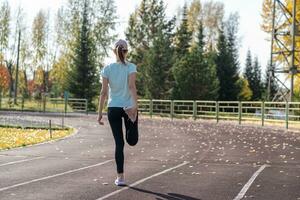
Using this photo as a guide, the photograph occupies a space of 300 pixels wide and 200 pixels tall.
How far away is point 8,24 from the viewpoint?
73.1 metres

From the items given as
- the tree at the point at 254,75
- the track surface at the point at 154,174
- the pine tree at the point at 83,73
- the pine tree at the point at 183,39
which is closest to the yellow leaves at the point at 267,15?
the pine tree at the point at 83,73

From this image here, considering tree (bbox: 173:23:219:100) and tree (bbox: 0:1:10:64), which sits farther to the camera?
tree (bbox: 0:1:10:64)

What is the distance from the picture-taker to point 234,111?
117ft

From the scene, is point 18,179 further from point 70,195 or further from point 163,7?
point 163,7

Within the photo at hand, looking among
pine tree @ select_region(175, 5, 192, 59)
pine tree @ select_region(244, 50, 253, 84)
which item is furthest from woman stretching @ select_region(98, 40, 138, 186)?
pine tree @ select_region(244, 50, 253, 84)

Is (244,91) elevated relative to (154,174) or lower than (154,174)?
elevated

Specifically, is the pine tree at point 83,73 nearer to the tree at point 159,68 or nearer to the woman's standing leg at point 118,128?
the tree at point 159,68

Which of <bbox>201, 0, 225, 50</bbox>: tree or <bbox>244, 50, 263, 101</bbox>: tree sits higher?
<bbox>201, 0, 225, 50</bbox>: tree

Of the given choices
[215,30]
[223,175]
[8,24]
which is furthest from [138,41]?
[223,175]

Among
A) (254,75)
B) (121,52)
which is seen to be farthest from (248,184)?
(254,75)

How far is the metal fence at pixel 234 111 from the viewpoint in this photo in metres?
28.5

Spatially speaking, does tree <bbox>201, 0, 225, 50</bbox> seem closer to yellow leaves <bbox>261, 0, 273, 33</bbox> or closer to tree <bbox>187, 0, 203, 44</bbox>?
tree <bbox>187, 0, 203, 44</bbox>

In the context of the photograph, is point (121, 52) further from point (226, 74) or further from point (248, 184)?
point (226, 74)

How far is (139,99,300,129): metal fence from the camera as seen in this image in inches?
1121
